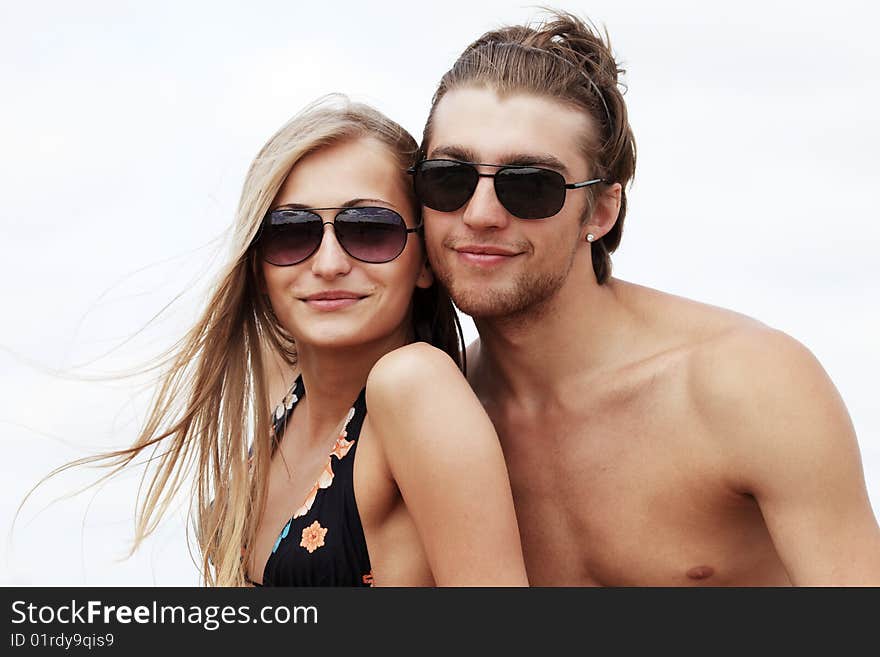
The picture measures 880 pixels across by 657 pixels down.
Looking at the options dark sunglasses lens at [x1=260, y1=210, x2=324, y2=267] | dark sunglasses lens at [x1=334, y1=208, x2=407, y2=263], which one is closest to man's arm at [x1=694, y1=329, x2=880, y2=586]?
dark sunglasses lens at [x1=334, y1=208, x2=407, y2=263]

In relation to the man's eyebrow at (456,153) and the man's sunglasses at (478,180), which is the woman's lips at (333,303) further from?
the man's eyebrow at (456,153)

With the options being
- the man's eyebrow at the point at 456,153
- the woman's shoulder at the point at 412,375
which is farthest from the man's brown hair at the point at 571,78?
the woman's shoulder at the point at 412,375

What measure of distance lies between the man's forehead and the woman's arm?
113 cm

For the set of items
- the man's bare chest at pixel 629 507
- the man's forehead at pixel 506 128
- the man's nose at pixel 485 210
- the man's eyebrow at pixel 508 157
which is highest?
the man's forehead at pixel 506 128

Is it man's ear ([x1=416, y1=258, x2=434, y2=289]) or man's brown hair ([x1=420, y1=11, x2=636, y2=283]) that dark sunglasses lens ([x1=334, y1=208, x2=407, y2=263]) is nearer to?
man's ear ([x1=416, y1=258, x2=434, y2=289])

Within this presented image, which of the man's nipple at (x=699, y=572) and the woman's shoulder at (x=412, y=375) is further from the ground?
the woman's shoulder at (x=412, y=375)

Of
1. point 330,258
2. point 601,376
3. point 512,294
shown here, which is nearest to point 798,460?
point 601,376

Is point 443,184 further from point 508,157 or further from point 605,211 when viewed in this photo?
point 605,211

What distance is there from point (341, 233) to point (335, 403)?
842mm

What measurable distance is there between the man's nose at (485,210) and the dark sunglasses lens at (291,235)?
62 cm

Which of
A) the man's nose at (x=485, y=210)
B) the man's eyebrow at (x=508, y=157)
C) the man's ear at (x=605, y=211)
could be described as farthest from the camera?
the man's ear at (x=605, y=211)

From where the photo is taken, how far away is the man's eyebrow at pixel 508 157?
5.09 m
